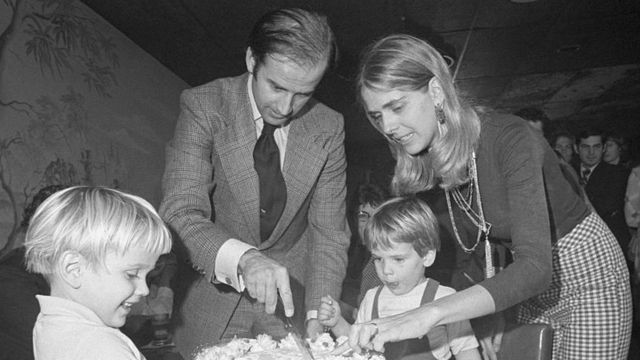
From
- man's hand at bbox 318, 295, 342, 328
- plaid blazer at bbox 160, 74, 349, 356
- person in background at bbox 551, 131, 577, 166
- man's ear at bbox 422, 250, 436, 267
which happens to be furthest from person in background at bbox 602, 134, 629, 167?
man's hand at bbox 318, 295, 342, 328

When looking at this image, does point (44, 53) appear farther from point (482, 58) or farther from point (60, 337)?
point (482, 58)

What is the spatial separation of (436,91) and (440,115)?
79 mm

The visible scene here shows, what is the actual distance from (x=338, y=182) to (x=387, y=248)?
0.46 meters

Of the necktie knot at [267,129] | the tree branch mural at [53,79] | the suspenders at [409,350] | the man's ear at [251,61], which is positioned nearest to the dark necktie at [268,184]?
the necktie knot at [267,129]

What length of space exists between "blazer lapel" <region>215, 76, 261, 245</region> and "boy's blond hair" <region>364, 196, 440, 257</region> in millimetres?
681

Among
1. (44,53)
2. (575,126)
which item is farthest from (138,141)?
(575,126)

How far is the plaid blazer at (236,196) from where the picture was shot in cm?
175

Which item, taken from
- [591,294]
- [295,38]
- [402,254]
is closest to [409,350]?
[402,254]

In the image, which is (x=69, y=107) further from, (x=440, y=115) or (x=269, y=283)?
(x=269, y=283)

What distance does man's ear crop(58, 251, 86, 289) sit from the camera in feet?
4.29

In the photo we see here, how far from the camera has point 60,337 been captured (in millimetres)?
1221

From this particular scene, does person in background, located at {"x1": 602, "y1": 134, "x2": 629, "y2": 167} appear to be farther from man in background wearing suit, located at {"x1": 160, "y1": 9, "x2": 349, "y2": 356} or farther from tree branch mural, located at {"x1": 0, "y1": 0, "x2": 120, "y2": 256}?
tree branch mural, located at {"x1": 0, "y1": 0, "x2": 120, "y2": 256}

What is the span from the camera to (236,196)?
5.96 feet

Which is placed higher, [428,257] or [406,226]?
[406,226]
